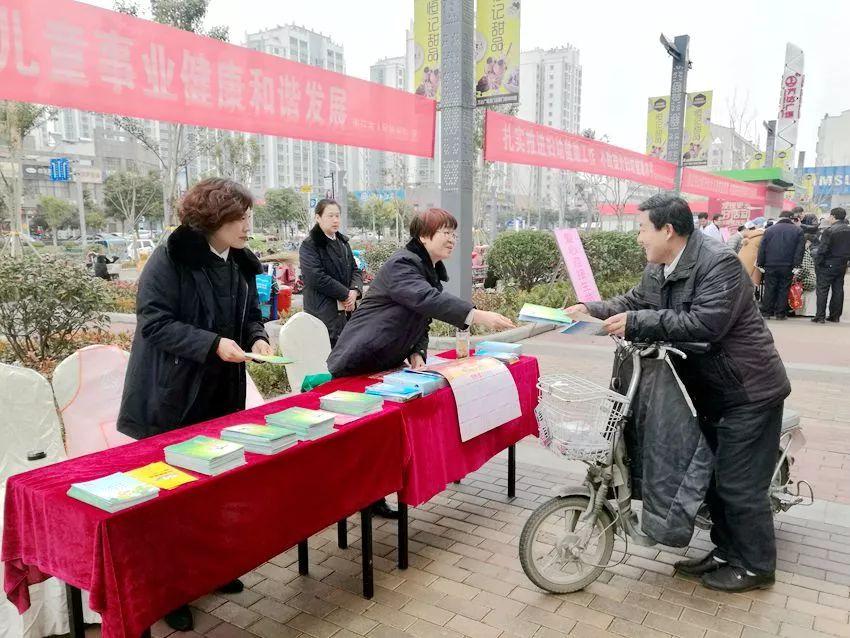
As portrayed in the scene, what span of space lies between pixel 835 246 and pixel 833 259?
0.68 ft

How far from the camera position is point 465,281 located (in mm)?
6195

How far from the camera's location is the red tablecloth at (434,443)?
2.74m

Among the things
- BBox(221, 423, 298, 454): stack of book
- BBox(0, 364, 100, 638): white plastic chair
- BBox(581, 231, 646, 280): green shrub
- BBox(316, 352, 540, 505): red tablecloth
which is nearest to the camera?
BBox(221, 423, 298, 454): stack of book

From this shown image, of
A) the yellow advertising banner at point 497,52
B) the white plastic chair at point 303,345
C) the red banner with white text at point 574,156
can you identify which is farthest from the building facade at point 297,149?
the white plastic chair at point 303,345

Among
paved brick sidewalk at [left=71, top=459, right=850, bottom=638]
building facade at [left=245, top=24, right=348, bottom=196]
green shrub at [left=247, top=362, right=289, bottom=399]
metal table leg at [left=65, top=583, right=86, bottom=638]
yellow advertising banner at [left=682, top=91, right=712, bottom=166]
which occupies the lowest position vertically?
paved brick sidewalk at [left=71, top=459, right=850, bottom=638]

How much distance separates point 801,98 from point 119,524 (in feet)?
101

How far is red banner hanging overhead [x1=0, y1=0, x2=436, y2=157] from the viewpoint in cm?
341

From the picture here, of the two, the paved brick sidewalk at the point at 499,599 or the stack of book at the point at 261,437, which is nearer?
the stack of book at the point at 261,437

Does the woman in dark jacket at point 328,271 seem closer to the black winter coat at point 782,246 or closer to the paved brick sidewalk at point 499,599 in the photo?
the paved brick sidewalk at point 499,599

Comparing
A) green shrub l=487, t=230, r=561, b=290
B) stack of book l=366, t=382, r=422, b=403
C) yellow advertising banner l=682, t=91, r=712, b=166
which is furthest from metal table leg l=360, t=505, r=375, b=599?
yellow advertising banner l=682, t=91, r=712, b=166

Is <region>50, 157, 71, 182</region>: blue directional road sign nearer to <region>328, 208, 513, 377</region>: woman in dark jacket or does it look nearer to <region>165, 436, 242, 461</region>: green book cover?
<region>328, 208, 513, 377</region>: woman in dark jacket

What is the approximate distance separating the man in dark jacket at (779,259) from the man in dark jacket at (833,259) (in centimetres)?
33

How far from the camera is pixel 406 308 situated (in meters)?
3.05

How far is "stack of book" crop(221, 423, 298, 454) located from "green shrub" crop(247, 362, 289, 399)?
11.7 feet
